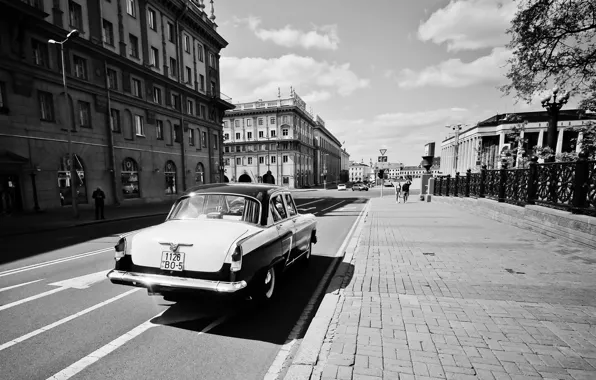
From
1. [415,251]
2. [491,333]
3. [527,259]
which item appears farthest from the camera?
[415,251]

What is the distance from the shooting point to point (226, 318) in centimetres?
372

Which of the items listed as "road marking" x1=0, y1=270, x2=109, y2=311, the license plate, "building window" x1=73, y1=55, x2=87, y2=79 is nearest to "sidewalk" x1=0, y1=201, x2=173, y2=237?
"road marking" x1=0, y1=270, x2=109, y2=311

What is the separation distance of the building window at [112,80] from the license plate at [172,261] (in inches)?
889

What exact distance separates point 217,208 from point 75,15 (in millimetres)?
23078

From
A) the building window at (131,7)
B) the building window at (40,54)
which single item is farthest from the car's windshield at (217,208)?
the building window at (131,7)

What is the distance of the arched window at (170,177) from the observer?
2672 centimetres

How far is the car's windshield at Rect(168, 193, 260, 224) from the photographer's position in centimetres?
411

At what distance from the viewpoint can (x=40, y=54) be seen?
16.2m

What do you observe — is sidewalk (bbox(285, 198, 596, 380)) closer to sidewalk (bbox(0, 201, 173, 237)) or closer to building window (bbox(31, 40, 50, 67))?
sidewalk (bbox(0, 201, 173, 237))

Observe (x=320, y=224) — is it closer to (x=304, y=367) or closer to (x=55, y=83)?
(x=304, y=367)

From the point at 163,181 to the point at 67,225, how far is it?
45.7 ft

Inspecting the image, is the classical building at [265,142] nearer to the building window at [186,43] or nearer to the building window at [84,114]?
the building window at [186,43]

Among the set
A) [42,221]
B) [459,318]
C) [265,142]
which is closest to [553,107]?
[459,318]

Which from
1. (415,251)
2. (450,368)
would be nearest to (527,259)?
(415,251)
